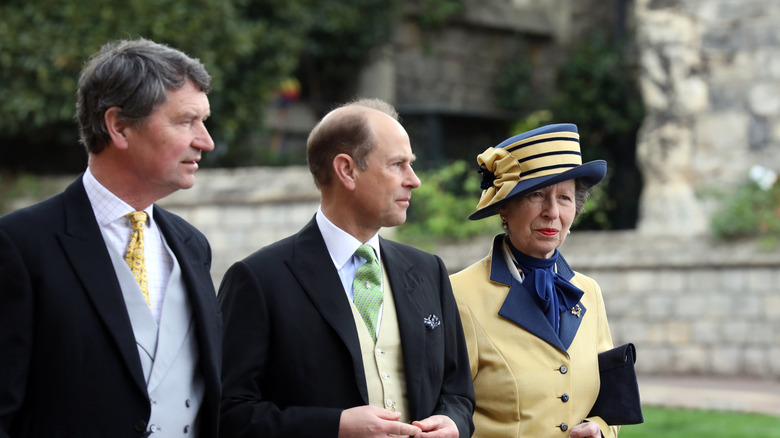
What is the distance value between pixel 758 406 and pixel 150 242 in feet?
22.2

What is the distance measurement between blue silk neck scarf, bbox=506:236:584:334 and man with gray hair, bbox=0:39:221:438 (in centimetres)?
112

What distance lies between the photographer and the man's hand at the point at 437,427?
2979 mm

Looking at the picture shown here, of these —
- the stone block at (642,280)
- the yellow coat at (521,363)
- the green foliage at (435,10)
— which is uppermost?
the green foliage at (435,10)

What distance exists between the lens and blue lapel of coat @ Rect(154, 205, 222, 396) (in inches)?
110

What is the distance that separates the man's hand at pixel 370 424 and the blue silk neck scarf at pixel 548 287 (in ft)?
2.69

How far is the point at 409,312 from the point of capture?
10.3 ft

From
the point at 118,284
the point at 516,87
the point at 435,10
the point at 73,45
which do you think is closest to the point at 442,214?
the point at 73,45

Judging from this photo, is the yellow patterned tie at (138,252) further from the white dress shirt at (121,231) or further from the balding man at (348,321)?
the balding man at (348,321)

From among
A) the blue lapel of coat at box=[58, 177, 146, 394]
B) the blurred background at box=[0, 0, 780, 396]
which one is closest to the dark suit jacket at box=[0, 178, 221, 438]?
the blue lapel of coat at box=[58, 177, 146, 394]

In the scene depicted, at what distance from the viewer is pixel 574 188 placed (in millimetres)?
3629

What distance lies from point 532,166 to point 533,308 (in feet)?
1.50

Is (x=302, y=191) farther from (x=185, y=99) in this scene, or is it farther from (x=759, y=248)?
(x=185, y=99)

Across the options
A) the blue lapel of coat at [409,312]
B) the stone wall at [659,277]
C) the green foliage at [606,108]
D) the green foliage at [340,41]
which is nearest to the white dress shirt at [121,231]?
the blue lapel of coat at [409,312]

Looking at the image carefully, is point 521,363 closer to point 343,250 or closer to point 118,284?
point 343,250
